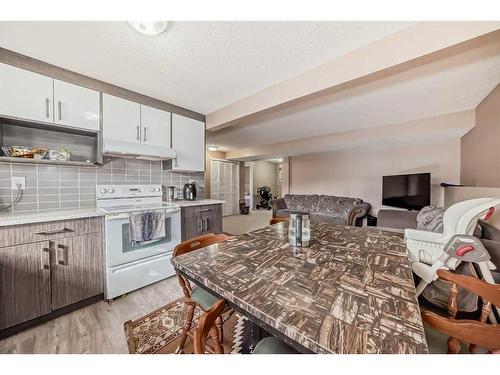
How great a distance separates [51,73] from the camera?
176 centimetres

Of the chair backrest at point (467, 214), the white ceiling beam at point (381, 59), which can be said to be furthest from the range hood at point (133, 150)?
the chair backrest at point (467, 214)

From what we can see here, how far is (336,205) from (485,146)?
2654 millimetres

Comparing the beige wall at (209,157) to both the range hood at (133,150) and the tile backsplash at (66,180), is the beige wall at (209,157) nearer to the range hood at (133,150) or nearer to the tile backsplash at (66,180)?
the tile backsplash at (66,180)

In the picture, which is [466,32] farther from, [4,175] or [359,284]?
[4,175]

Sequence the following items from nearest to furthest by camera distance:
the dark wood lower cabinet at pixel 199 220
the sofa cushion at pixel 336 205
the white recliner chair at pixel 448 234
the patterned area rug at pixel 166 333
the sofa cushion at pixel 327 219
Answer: the white recliner chair at pixel 448 234
the patterned area rug at pixel 166 333
the dark wood lower cabinet at pixel 199 220
the sofa cushion at pixel 327 219
the sofa cushion at pixel 336 205

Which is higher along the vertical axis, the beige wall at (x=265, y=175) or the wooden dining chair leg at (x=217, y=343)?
the beige wall at (x=265, y=175)

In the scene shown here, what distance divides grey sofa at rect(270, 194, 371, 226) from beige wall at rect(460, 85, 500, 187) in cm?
170

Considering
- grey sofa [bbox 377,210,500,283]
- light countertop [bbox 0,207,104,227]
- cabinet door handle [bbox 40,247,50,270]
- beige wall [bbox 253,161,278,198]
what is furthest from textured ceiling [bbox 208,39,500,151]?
beige wall [bbox 253,161,278,198]

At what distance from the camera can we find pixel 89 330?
1525 millimetres

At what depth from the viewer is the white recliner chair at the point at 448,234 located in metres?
1.24

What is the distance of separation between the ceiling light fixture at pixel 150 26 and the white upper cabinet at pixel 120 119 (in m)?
1.14

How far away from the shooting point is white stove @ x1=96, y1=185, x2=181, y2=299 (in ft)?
6.17

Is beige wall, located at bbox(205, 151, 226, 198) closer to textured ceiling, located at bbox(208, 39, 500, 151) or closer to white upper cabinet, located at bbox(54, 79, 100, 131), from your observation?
textured ceiling, located at bbox(208, 39, 500, 151)
